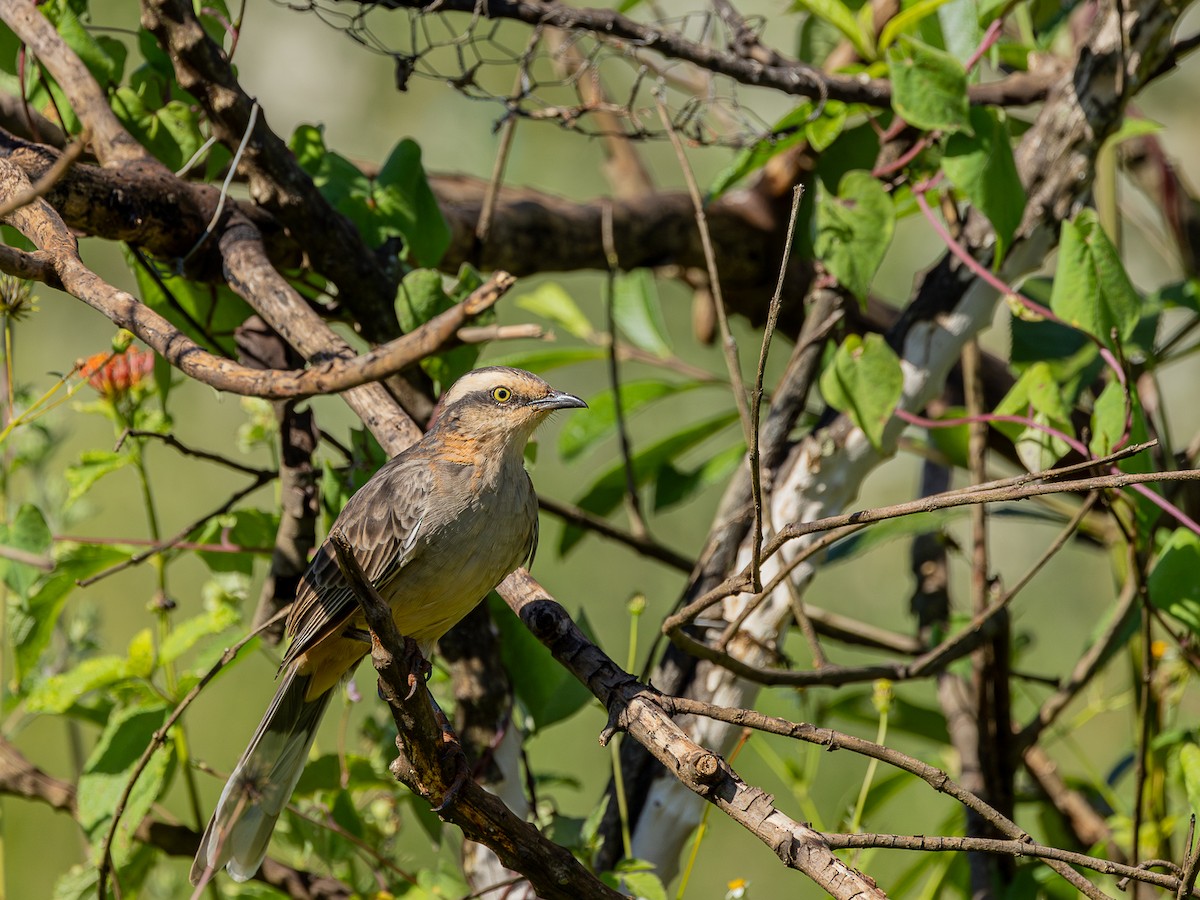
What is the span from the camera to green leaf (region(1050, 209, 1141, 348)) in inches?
113

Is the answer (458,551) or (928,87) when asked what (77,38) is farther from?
(928,87)

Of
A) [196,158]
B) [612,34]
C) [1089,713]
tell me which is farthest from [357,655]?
[1089,713]

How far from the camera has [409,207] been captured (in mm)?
3365

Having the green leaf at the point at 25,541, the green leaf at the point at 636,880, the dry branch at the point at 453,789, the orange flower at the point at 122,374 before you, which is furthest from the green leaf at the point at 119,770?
the green leaf at the point at 636,880

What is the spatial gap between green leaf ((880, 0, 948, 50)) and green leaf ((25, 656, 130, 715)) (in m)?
2.73

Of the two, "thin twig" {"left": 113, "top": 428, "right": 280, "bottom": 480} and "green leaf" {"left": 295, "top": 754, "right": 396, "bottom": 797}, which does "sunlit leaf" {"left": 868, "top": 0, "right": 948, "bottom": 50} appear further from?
"green leaf" {"left": 295, "top": 754, "right": 396, "bottom": 797}

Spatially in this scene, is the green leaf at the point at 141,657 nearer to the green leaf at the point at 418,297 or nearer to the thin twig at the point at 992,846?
the green leaf at the point at 418,297

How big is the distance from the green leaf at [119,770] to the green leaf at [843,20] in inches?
106

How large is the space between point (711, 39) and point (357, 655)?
220 cm

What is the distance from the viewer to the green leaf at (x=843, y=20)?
3260 mm

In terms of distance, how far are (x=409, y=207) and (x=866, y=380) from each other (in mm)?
1417

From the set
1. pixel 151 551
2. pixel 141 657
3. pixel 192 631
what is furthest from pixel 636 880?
pixel 151 551

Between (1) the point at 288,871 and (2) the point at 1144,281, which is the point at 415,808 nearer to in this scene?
(1) the point at 288,871

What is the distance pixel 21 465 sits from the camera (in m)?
3.79
